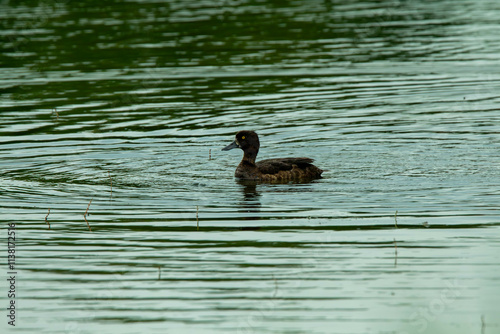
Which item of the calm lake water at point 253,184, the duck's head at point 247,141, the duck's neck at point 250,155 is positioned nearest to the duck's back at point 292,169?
the calm lake water at point 253,184

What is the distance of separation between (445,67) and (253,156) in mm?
10847

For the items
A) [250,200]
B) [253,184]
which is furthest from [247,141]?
[250,200]

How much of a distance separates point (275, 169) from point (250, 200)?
166 cm

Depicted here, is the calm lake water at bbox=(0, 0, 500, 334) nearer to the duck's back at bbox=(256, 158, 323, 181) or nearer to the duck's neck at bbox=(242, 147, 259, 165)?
the duck's back at bbox=(256, 158, 323, 181)

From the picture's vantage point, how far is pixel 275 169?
15.3 m

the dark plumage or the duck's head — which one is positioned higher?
the duck's head

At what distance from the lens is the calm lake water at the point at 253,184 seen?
356 inches

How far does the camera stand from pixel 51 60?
1122 inches

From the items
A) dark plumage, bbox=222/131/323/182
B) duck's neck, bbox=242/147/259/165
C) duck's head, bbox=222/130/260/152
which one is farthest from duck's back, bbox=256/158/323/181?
duck's head, bbox=222/130/260/152

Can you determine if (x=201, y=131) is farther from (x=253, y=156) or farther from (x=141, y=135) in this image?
(x=253, y=156)

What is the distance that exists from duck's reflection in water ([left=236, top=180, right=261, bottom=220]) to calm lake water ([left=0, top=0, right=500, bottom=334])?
2.0 inches

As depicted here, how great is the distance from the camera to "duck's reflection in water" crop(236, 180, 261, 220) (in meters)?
12.6

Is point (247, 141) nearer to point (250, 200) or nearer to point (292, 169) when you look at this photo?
point (292, 169)

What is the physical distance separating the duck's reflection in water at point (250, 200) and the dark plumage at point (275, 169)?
24 centimetres
